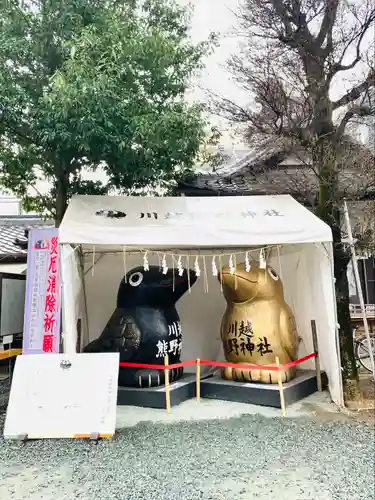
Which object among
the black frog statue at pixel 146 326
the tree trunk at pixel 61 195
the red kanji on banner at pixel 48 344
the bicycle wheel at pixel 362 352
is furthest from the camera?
the bicycle wheel at pixel 362 352

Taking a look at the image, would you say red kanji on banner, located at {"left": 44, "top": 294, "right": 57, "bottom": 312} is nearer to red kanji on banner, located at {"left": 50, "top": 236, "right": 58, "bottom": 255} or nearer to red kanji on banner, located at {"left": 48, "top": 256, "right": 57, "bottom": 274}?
red kanji on banner, located at {"left": 48, "top": 256, "right": 57, "bottom": 274}

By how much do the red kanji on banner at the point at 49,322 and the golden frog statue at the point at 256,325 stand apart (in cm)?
262

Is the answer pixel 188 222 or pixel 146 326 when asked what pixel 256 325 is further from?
pixel 188 222

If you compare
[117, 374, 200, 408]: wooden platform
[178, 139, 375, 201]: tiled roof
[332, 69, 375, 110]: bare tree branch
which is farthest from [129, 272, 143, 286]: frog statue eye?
[332, 69, 375, 110]: bare tree branch

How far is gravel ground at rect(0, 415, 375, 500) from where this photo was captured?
3625 millimetres

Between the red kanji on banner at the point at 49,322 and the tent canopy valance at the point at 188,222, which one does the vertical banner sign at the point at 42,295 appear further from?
the tent canopy valance at the point at 188,222

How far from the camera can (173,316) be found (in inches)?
272

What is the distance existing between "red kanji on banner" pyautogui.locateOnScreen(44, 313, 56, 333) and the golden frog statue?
262 cm

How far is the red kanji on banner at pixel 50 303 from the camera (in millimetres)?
6068

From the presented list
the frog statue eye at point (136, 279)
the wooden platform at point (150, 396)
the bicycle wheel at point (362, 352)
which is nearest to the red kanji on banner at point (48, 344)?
the wooden platform at point (150, 396)

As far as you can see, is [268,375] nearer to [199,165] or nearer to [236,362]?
[236,362]

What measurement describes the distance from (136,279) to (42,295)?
143 cm

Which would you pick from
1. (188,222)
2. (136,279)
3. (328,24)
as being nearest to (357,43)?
(328,24)

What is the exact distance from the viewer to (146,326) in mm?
6512
